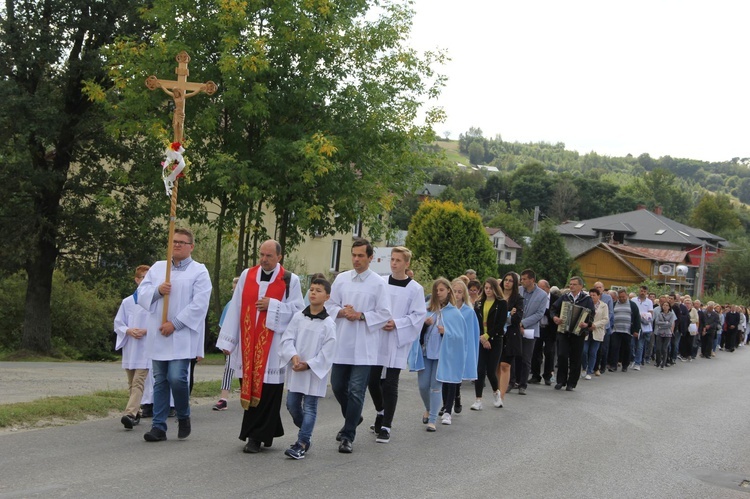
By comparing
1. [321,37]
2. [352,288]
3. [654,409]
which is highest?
[321,37]

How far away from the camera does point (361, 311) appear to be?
9.64 metres

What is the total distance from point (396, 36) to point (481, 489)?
11681 mm

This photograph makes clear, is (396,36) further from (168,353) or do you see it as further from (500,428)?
(168,353)

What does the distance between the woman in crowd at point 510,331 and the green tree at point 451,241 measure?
1436 inches

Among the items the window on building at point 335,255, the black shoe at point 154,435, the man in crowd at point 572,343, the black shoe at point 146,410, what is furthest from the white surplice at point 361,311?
the window on building at point 335,255

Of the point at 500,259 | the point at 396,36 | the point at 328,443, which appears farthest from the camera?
the point at 500,259

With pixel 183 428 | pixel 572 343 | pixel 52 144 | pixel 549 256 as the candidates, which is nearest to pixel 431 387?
pixel 183 428

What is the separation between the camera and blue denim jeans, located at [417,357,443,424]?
1130 cm

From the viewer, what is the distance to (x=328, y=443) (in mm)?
9758

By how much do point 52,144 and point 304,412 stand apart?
19.2 metres

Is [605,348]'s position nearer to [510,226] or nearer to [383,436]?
[383,436]

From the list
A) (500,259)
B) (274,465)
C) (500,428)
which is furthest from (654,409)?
(500,259)

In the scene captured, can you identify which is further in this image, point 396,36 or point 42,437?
point 396,36

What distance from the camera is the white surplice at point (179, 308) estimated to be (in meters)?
9.16
